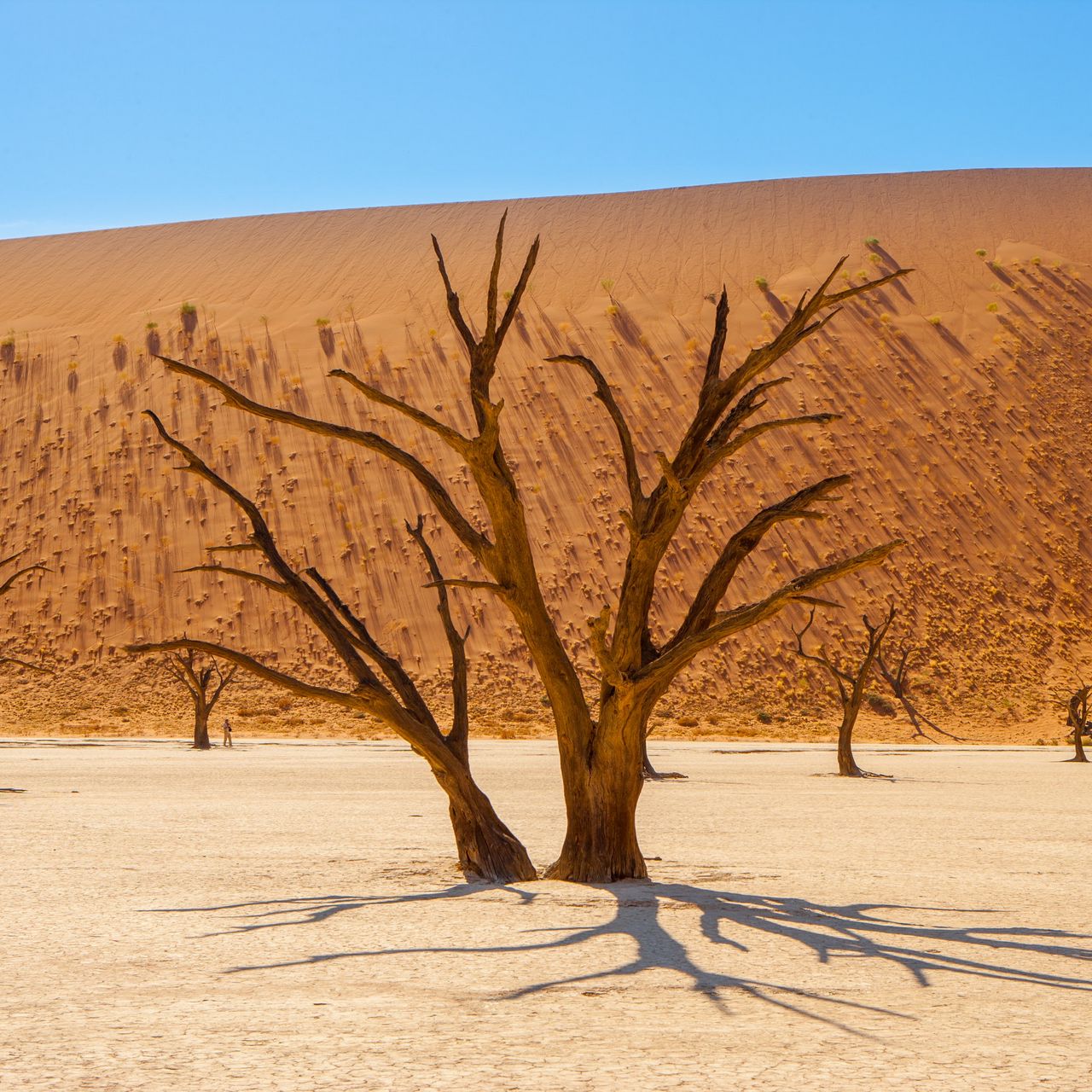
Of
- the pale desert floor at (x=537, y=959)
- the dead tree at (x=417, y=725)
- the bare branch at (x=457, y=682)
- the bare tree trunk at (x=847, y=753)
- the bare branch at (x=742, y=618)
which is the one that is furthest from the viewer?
the bare tree trunk at (x=847, y=753)

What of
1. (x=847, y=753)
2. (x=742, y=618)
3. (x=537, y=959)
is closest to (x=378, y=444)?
(x=742, y=618)

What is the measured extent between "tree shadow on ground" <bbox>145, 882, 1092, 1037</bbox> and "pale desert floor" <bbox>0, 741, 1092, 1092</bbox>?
0.03 metres

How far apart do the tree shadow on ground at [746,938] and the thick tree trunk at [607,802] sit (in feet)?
0.69

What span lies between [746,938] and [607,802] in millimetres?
2294

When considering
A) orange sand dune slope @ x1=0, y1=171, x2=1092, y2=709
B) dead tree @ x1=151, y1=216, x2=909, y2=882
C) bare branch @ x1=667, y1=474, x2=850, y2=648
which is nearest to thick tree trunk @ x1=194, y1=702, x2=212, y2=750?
orange sand dune slope @ x1=0, y1=171, x2=1092, y2=709

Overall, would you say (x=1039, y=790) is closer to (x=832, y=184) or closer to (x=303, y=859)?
(x=303, y=859)

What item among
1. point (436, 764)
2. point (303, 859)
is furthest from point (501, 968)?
point (303, 859)

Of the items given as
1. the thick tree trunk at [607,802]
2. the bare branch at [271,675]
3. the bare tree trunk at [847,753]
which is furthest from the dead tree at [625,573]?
the bare tree trunk at [847,753]

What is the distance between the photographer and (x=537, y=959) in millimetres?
6754

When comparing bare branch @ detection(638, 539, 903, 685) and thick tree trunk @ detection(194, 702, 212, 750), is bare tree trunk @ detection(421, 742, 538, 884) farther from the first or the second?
thick tree trunk @ detection(194, 702, 212, 750)

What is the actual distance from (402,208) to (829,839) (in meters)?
71.4

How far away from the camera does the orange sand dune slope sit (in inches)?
1956

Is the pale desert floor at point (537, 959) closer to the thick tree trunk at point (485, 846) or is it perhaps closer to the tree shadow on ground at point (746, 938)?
the tree shadow on ground at point (746, 938)

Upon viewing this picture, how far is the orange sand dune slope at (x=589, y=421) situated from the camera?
163ft
